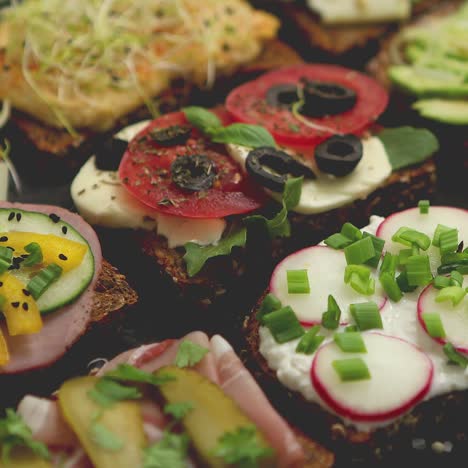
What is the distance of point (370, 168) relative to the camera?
4.47 metres

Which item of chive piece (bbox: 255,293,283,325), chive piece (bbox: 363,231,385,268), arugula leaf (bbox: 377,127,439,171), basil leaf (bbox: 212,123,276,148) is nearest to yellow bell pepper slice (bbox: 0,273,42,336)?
chive piece (bbox: 255,293,283,325)

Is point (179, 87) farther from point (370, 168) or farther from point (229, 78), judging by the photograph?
point (370, 168)

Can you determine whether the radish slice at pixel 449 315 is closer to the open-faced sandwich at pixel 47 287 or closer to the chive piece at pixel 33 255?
the open-faced sandwich at pixel 47 287

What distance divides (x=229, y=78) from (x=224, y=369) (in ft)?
9.90

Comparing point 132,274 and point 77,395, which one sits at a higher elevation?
point 77,395

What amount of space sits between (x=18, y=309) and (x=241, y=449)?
50.5 inches

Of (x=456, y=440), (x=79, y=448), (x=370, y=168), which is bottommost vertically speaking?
(x=456, y=440)

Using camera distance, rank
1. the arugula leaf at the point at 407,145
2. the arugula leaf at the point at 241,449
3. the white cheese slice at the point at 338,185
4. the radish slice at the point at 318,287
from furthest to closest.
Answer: the arugula leaf at the point at 407,145
the white cheese slice at the point at 338,185
the radish slice at the point at 318,287
the arugula leaf at the point at 241,449

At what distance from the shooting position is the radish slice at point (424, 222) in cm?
384

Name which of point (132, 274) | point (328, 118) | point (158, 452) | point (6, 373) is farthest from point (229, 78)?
point (158, 452)

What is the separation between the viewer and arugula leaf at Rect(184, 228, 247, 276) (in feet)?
12.8

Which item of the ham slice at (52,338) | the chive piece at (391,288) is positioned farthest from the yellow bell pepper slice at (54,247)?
the chive piece at (391,288)

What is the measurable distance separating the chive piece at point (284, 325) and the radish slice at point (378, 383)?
0.63 feet

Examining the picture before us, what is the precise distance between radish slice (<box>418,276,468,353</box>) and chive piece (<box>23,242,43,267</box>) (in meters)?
1.86
